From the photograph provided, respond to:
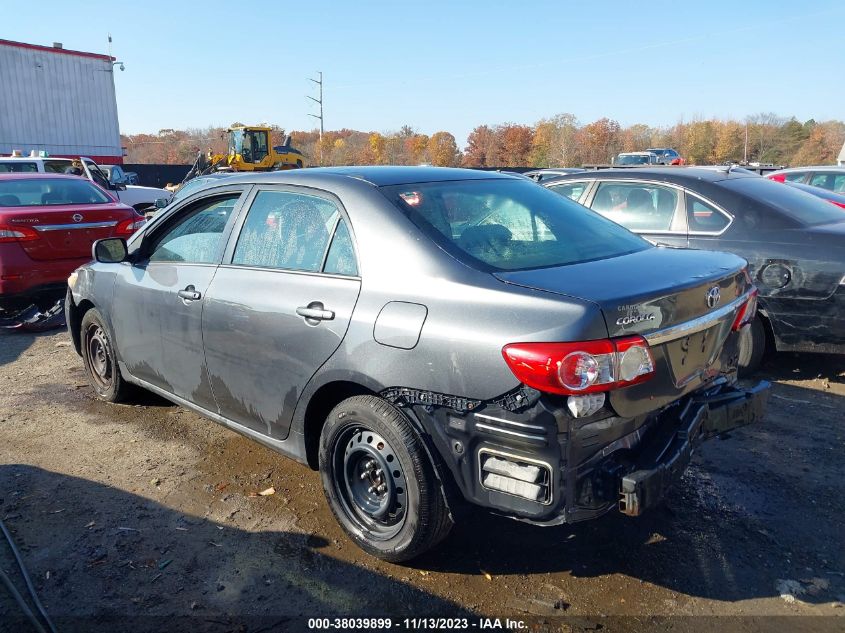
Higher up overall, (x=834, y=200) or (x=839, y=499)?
(x=834, y=200)

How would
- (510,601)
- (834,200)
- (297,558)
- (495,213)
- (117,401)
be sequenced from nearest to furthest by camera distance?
(510,601), (297,558), (495,213), (117,401), (834,200)

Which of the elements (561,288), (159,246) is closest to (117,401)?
(159,246)

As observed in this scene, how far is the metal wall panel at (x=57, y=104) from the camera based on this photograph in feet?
87.6

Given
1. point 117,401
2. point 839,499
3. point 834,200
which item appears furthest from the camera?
point 834,200

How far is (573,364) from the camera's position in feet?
7.44

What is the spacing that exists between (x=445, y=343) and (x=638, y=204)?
13.5 ft

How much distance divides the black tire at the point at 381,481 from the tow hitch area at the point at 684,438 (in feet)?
2.48

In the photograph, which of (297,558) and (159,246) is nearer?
(297,558)

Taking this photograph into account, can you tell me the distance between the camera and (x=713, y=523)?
128 inches

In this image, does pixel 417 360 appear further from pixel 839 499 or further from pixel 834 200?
pixel 834 200

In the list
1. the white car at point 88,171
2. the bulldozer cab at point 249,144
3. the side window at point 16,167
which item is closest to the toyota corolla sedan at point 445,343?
the white car at point 88,171

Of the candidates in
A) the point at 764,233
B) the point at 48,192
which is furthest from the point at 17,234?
the point at 764,233

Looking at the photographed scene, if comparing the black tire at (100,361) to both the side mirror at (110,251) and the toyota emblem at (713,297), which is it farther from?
the toyota emblem at (713,297)

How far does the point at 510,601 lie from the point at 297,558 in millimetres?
982
